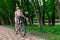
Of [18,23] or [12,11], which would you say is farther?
[12,11]

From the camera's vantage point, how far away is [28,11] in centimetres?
3262

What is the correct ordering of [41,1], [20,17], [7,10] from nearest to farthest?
1. [20,17]
2. [41,1]
3. [7,10]

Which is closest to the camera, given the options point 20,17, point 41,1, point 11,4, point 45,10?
point 20,17

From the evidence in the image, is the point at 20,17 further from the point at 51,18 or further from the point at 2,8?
the point at 2,8

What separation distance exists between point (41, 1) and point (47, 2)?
0.90 m

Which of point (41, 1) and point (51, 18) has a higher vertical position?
point (41, 1)

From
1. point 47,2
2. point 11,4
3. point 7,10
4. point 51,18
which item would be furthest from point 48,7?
point 7,10

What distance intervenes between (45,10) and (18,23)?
46.1ft

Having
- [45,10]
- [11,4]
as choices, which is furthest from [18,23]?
[11,4]

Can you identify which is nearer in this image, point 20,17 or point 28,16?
point 20,17

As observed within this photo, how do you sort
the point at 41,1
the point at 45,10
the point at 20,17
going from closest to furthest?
the point at 20,17 → the point at 41,1 → the point at 45,10

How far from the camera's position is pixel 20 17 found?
17.1 metres

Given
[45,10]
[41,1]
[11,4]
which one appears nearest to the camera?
[41,1]

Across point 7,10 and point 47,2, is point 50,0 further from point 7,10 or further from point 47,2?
point 7,10
